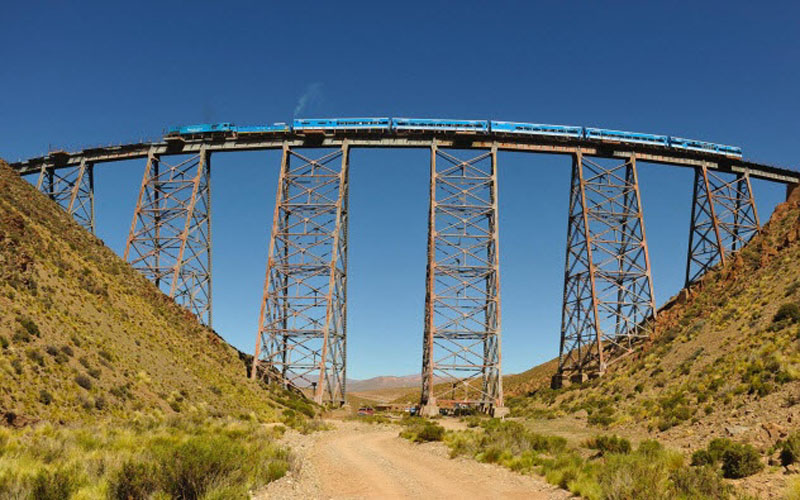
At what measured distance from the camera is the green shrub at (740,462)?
26.7ft

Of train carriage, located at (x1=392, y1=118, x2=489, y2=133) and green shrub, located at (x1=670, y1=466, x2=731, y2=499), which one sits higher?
train carriage, located at (x1=392, y1=118, x2=489, y2=133)

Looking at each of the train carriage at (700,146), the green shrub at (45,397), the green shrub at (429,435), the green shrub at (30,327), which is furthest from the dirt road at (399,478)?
the train carriage at (700,146)

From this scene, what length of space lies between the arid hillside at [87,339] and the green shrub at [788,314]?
20771mm

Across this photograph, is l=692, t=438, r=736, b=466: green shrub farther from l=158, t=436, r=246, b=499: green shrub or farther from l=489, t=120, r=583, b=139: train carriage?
l=489, t=120, r=583, b=139: train carriage

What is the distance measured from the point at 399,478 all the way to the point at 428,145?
2558 centimetres

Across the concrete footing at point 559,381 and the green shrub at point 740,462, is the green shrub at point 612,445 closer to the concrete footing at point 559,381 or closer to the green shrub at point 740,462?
the green shrub at point 740,462

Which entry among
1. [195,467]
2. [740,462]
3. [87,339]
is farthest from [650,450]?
[87,339]

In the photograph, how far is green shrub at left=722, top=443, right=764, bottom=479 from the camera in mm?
8125

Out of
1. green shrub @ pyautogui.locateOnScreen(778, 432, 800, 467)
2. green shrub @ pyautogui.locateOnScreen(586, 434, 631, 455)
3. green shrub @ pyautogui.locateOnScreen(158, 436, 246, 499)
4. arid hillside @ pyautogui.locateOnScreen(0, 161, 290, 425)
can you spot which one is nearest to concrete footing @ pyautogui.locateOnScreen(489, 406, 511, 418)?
arid hillside @ pyautogui.locateOnScreen(0, 161, 290, 425)

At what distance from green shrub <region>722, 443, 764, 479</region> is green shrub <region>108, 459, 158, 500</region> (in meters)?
8.70

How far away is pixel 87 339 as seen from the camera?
1739 centimetres

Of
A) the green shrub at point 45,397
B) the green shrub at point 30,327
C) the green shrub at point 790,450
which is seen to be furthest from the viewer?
the green shrub at point 30,327

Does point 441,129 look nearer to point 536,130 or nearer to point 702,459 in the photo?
point 536,130

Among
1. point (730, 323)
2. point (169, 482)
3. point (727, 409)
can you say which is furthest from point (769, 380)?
point (169, 482)
